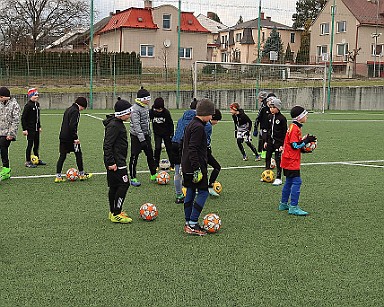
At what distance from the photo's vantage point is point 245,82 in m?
29.4

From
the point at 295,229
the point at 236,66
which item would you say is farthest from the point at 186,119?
the point at 236,66

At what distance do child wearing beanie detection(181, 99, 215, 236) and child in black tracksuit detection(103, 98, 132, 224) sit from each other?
3.19 ft

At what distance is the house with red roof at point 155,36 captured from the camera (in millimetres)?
33531

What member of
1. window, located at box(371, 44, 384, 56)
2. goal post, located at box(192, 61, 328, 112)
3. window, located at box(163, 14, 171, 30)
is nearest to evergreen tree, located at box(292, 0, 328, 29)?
window, located at box(371, 44, 384, 56)

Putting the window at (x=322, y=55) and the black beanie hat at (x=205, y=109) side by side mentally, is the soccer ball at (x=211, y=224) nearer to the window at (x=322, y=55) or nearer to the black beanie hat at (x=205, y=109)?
the black beanie hat at (x=205, y=109)

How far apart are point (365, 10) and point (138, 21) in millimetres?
24424

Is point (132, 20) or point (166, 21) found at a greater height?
point (132, 20)

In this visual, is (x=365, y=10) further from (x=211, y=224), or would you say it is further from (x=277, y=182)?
(x=211, y=224)

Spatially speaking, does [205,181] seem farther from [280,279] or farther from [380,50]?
[380,50]

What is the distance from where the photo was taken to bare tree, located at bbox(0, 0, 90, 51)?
46.0 metres

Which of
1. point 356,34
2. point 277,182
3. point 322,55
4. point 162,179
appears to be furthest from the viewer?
point 356,34

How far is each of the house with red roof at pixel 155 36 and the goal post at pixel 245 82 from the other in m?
2.79

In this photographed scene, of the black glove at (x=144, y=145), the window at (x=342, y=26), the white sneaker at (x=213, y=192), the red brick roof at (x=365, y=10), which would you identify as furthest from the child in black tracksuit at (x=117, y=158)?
the red brick roof at (x=365, y=10)

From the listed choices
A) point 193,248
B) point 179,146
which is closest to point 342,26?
point 179,146
